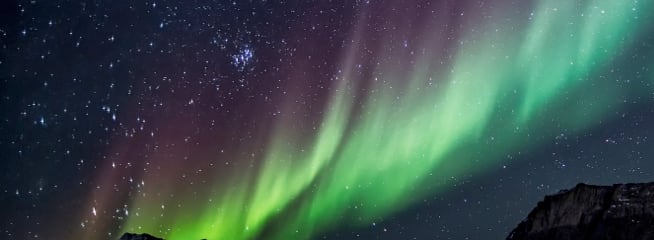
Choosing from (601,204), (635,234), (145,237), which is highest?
(145,237)

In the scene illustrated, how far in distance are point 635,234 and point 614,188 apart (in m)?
7.64

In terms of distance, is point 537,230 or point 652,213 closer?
point 652,213

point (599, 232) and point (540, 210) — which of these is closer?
point (599, 232)

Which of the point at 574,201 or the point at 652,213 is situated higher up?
the point at 574,201

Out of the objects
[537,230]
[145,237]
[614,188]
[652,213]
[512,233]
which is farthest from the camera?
[145,237]

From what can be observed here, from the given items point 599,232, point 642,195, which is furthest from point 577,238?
point 642,195

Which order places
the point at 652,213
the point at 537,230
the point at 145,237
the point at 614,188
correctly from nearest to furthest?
the point at 652,213 < the point at 614,188 < the point at 537,230 < the point at 145,237

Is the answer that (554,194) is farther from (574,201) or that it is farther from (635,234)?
(635,234)

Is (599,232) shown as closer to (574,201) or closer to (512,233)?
(574,201)

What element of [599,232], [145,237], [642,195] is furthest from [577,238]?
[145,237]

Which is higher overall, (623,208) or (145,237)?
(145,237)

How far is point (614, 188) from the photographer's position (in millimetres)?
94188

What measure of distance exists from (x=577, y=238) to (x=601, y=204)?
540 centimetres

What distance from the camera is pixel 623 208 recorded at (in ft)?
300
